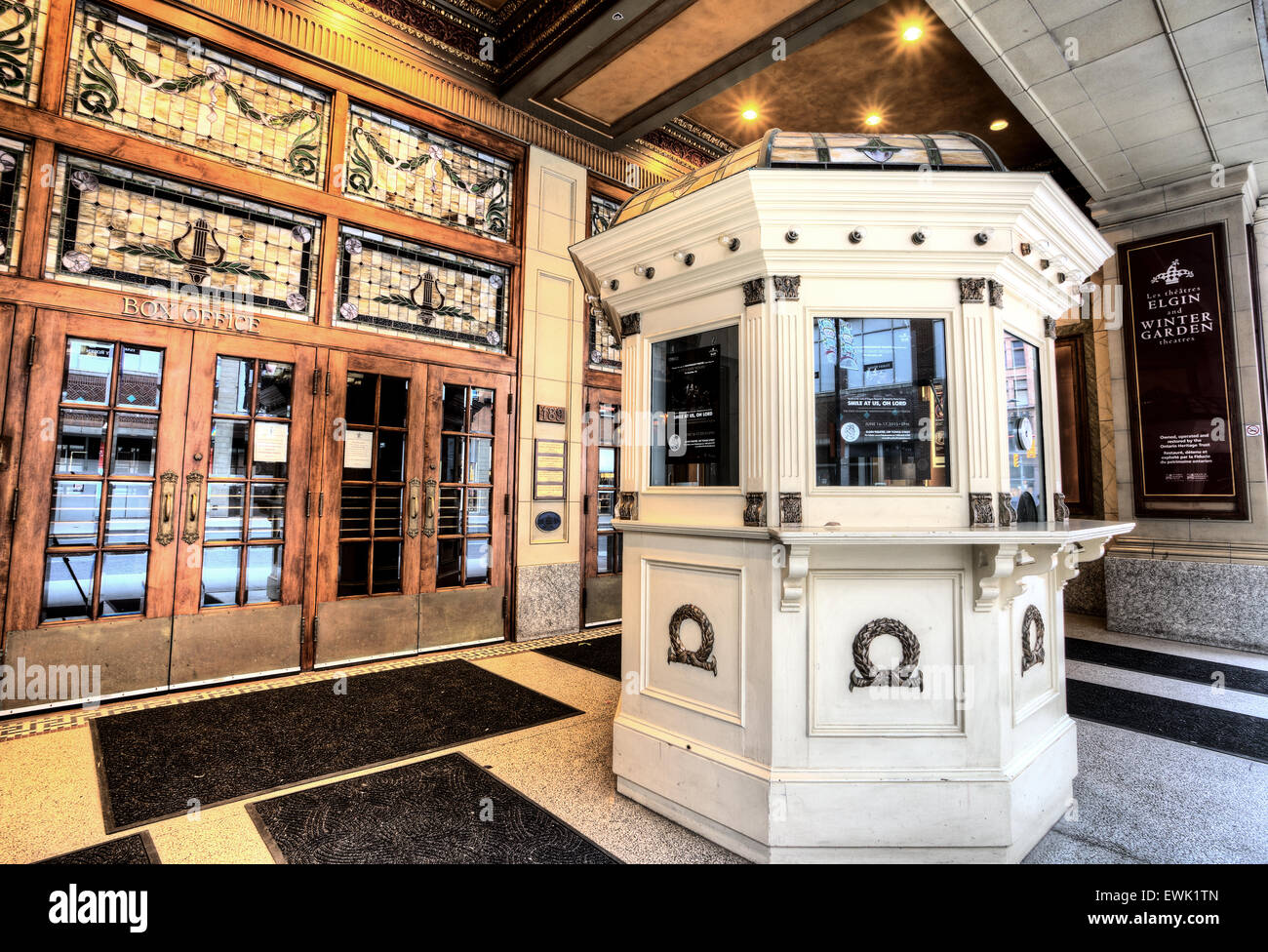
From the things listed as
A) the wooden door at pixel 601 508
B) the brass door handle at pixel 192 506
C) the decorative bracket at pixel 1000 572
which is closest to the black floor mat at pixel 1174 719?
the decorative bracket at pixel 1000 572

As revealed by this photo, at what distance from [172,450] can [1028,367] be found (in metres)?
4.80

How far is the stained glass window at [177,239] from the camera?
3.68m

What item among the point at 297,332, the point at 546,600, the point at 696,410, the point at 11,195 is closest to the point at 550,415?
the point at 546,600

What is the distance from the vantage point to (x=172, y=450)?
3.91m

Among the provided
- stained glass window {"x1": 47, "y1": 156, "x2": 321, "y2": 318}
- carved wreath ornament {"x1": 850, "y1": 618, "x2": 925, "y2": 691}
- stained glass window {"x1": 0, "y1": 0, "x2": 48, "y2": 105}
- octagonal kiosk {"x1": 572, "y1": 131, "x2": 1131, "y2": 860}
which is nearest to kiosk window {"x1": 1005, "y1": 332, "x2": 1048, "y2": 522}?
octagonal kiosk {"x1": 572, "y1": 131, "x2": 1131, "y2": 860}

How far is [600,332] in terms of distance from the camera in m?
6.25

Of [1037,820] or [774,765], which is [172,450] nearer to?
[774,765]

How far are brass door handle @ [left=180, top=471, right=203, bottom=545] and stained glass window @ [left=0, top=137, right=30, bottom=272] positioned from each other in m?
1.47

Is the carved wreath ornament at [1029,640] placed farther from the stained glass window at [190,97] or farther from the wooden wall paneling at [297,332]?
the stained glass window at [190,97]

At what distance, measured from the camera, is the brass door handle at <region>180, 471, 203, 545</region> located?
393 cm

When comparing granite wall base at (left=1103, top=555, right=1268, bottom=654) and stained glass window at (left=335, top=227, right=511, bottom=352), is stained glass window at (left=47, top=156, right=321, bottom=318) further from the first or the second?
granite wall base at (left=1103, top=555, right=1268, bottom=654)

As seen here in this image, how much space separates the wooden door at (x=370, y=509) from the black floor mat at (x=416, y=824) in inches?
81.4
